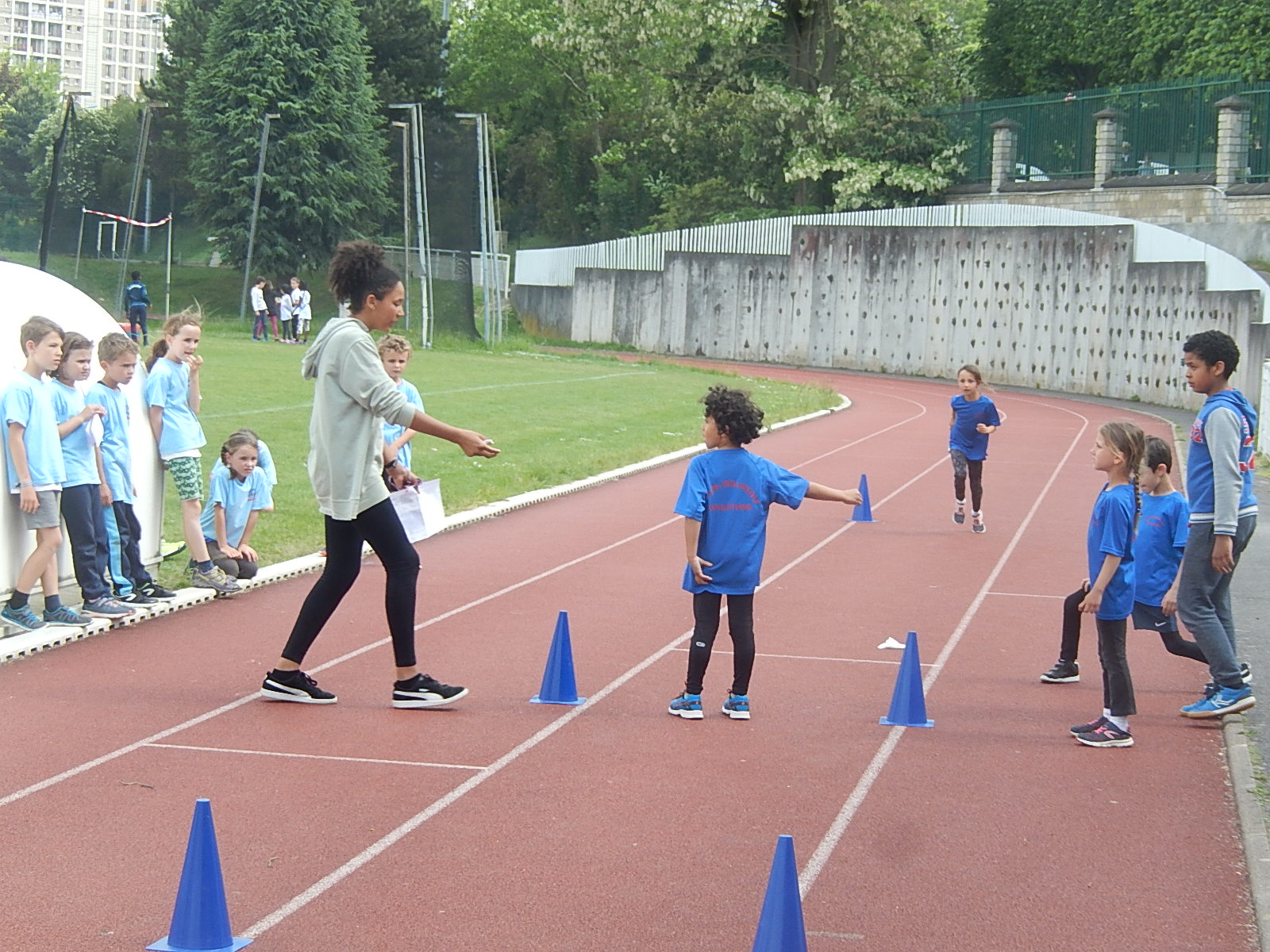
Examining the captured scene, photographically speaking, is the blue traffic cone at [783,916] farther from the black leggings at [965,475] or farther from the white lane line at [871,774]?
the black leggings at [965,475]

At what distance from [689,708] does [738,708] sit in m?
0.25

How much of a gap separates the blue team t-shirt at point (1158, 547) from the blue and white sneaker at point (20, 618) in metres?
6.10

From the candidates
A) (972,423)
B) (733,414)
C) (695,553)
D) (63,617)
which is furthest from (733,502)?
(972,423)

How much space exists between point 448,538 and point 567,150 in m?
55.7

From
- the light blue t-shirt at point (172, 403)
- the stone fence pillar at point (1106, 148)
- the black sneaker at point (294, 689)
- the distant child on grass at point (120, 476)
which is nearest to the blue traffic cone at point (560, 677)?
the black sneaker at point (294, 689)

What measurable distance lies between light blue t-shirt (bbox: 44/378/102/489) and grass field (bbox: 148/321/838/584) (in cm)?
185

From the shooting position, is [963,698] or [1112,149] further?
[1112,149]

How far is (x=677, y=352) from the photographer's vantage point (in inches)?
1794

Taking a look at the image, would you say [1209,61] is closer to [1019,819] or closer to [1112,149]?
[1112,149]

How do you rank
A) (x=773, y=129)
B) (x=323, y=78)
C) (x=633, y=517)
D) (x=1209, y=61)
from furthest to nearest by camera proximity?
1. (x=323, y=78)
2. (x=773, y=129)
3. (x=1209, y=61)
4. (x=633, y=517)

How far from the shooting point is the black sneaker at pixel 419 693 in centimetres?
759

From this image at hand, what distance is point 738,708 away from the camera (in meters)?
7.74

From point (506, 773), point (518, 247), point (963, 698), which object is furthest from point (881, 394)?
point (518, 247)

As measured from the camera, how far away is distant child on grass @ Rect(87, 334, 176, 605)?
30.8 feet
